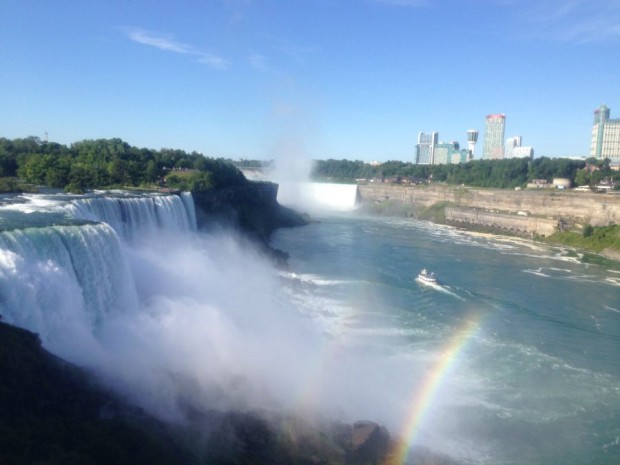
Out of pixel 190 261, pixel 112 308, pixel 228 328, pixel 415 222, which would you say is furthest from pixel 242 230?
pixel 415 222

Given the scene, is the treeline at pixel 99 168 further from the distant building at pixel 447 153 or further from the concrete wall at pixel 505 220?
the distant building at pixel 447 153

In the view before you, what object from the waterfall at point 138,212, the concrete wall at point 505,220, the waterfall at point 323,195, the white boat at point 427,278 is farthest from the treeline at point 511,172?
the waterfall at point 138,212

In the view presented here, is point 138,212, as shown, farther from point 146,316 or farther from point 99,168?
point 99,168

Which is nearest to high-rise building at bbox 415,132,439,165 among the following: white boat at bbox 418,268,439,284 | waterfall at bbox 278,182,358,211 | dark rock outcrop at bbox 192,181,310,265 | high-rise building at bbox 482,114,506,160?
high-rise building at bbox 482,114,506,160

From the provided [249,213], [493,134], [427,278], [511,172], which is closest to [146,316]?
[427,278]

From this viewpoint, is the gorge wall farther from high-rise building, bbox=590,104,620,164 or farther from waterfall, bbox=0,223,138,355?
high-rise building, bbox=590,104,620,164
